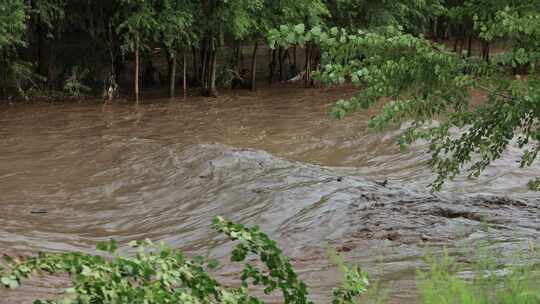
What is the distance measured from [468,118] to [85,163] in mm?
9264

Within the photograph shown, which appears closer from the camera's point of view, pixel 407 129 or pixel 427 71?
pixel 427 71

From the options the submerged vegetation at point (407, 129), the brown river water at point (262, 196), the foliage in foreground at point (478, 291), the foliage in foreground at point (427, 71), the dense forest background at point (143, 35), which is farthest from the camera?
the dense forest background at point (143, 35)

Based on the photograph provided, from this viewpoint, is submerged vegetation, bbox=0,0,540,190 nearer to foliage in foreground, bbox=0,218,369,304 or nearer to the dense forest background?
the dense forest background

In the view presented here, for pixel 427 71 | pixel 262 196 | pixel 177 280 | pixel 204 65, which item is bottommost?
pixel 262 196

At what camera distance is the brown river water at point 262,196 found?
788 centimetres

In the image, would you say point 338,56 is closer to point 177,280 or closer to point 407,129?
point 407,129

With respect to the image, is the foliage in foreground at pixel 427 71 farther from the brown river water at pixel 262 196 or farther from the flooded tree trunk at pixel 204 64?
the flooded tree trunk at pixel 204 64

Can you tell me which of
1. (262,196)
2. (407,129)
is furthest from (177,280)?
(262,196)

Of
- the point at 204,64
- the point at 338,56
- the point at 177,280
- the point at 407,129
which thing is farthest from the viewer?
the point at 204,64

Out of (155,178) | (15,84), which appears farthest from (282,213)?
(15,84)

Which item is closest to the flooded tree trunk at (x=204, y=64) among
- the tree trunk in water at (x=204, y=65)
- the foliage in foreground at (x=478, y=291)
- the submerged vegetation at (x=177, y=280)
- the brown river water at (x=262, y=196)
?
the tree trunk in water at (x=204, y=65)

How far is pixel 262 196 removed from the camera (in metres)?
10.4

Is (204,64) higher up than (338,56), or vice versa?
(338,56)

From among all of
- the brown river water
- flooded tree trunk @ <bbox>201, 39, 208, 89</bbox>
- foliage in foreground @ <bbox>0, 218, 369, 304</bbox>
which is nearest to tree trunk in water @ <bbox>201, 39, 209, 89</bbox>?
flooded tree trunk @ <bbox>201, 39, 208, 89</bbox>
